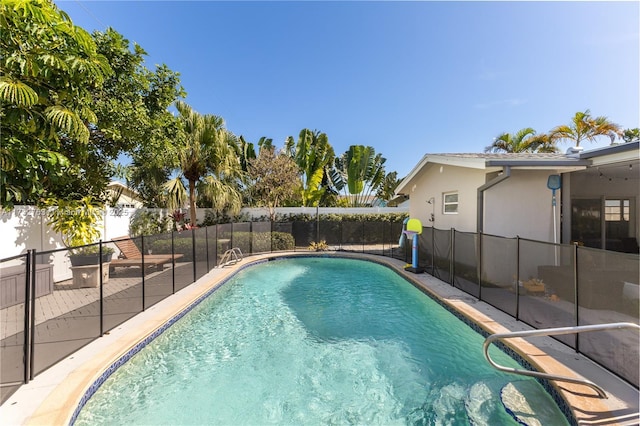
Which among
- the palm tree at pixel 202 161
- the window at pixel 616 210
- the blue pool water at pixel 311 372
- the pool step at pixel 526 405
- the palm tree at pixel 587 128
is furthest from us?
the palm tree at pixel 587 128

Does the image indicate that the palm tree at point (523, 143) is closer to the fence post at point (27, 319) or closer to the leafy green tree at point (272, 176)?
the leafy green tree at point (272, 176)

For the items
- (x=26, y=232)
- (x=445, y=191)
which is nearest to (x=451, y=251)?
(x=445, y=191)

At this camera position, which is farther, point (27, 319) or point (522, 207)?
point (522, 207)

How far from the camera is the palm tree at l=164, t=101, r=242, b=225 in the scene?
12.3 meters

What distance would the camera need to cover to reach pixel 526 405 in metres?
3.08

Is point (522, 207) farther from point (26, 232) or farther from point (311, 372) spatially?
point (26, 232)

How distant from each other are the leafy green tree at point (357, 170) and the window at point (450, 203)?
8541 millimetres

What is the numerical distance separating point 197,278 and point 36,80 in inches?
216

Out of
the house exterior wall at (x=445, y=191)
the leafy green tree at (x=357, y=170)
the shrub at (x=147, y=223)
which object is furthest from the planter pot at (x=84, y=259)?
the leafy green tree at (x=357, y=170)

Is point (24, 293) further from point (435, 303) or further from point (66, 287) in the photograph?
point (435, 303)

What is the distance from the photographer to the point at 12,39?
4.12 metres

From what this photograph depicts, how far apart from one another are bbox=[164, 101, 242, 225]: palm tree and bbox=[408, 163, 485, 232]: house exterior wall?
849cm

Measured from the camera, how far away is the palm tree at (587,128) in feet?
46.9

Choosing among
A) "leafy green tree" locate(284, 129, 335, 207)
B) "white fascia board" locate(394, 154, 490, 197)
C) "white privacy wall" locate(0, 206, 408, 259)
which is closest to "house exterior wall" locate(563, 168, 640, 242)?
"white fascia board" locate(394, 154, 490, 197)
